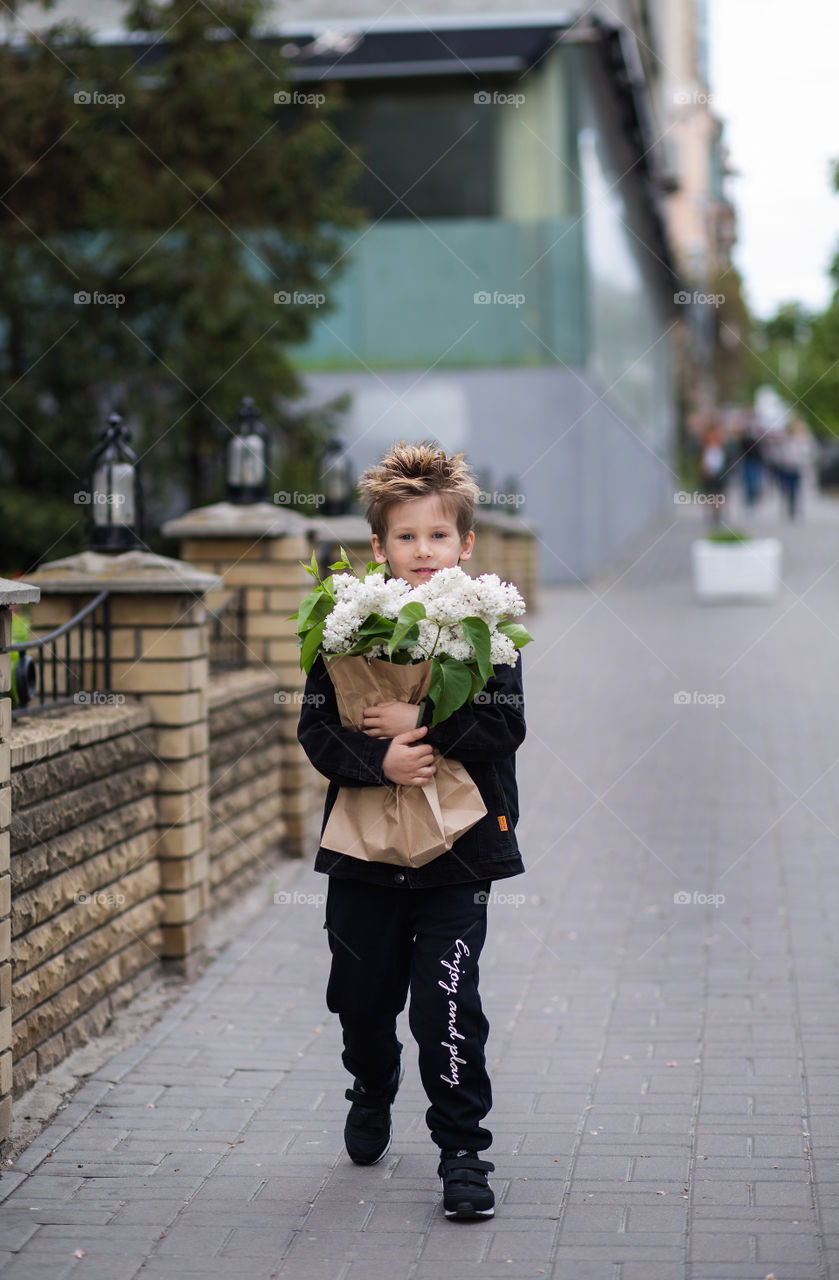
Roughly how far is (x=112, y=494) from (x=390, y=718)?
8.29 ft

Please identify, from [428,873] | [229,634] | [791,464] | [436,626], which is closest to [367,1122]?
[428,873]

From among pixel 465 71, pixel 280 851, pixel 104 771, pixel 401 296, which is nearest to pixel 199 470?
pixel 401 296

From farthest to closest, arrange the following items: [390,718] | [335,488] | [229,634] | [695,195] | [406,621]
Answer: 1. [695,195]
2. [335,488]
3. [229,634]
4. [390,718]
5. [406,621]

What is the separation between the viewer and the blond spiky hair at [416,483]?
3.90 m

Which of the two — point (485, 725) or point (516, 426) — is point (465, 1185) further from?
point (516, 426)

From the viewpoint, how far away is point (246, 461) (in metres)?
7.85

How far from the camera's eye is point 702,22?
7712cm

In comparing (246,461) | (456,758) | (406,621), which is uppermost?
(246,461)

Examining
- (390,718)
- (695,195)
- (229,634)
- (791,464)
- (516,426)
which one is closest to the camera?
(390,718)

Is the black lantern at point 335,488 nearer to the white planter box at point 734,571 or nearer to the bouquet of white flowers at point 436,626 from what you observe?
the bouquet of white flowers at point 436,626

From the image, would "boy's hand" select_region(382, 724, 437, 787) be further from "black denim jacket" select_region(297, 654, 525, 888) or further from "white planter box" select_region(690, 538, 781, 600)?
"white planter box" select_region(690, 538, 781, 600)

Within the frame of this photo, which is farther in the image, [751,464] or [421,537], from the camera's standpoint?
[751,464]

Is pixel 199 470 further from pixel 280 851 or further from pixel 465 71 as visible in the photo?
pixel 280 851

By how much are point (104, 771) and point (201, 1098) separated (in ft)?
4.01
